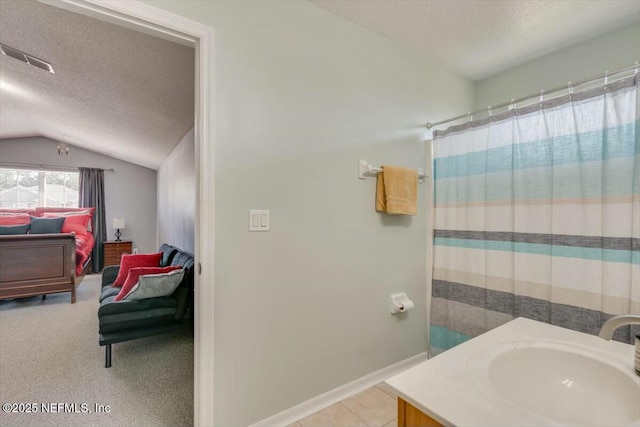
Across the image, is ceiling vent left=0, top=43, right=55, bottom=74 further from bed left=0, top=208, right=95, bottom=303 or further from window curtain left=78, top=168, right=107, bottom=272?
window curtain left=78, top=168, right=107, bottom=272

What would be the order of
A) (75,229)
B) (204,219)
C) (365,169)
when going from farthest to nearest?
(75,229), (365,169), (204,219)

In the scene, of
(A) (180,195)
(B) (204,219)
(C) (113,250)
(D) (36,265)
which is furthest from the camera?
(C) (113,250)

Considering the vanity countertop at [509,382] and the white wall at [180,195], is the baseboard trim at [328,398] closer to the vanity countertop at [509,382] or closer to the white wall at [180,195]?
the vanity countertop at [509,382]

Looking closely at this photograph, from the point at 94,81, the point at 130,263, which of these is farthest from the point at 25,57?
the point at 130,263

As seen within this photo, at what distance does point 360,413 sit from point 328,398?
0.20 meters

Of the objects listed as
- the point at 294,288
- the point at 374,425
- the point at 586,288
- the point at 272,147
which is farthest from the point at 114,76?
the point at 586,288

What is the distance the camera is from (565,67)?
1970 mm

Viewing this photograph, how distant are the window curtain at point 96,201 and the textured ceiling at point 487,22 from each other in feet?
21.0

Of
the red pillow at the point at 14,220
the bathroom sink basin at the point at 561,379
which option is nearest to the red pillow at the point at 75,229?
the red pillow at the point at 14,220

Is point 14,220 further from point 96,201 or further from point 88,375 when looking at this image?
point 88,375

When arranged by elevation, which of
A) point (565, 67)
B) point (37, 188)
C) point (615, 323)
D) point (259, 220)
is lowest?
point (615, 323)

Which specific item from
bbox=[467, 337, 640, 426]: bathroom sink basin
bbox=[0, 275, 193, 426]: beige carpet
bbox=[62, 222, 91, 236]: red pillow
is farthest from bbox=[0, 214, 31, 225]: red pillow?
bbox=[467, 337, 640, 426]: bathroom sink basin

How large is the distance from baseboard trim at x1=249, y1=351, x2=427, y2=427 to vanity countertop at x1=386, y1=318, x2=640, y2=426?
1.06 meters

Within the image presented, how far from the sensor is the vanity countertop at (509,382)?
2.08 ft
